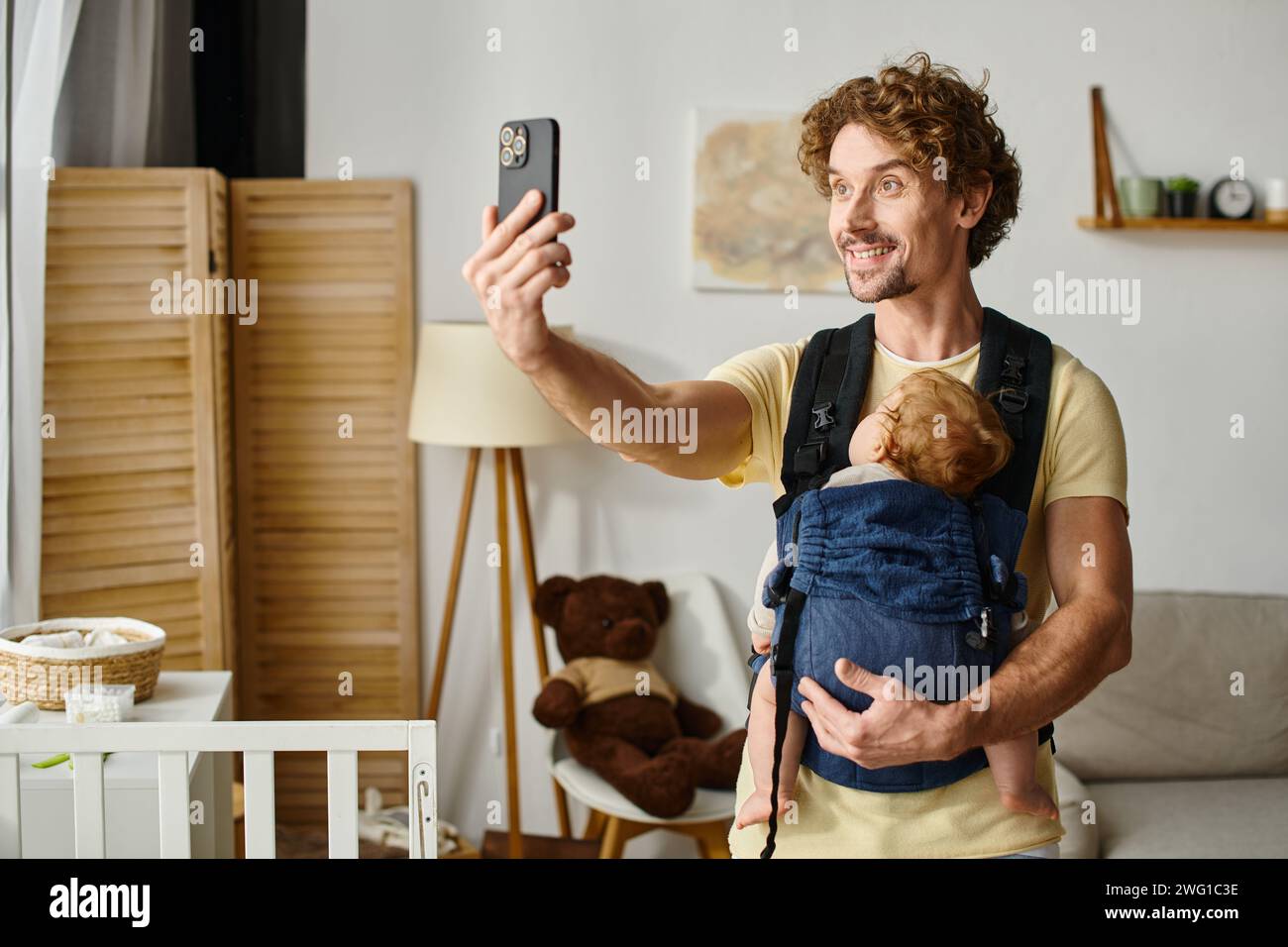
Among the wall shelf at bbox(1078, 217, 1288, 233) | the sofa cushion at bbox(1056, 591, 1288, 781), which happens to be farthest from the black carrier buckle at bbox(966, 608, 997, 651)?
the wall shelf at bbox(1078, 217, 1288, 233)

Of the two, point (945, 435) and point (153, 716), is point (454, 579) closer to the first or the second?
point (153, 716)

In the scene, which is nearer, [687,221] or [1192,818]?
[1192,818]

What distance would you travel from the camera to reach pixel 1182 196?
2652mm

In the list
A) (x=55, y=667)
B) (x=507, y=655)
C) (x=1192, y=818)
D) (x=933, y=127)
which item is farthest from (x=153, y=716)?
(x=1192, y=818)

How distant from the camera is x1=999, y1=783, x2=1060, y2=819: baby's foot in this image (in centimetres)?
117

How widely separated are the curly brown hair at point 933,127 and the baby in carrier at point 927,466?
0.69 ft

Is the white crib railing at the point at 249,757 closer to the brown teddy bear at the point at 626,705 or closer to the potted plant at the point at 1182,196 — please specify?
the brown teddy bear at the point at 626,705

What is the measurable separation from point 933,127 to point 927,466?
34 cm

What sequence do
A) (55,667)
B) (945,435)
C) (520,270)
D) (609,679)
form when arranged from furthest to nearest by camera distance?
(609,679) < (55,667) < (945,435) < (520,270)

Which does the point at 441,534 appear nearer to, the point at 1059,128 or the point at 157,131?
the point at 157,131

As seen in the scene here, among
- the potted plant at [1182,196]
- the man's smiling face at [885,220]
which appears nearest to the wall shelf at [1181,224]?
the potted plant at [1182,196]

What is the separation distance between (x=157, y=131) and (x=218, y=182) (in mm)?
193

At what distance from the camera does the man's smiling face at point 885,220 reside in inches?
47.8
